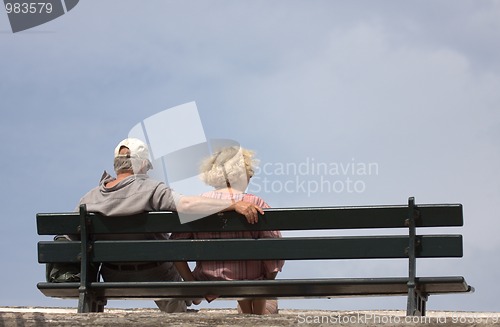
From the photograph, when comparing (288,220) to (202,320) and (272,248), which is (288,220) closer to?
(272,248)

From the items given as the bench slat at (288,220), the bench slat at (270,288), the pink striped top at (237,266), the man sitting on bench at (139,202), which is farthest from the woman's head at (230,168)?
the bench slat at (270,288)

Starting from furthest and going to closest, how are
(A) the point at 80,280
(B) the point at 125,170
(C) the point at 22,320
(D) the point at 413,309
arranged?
(B) the point at 125,170 → (A) the point at 80,280 → (D) the point at 413,309 → (C) the point at 22,320

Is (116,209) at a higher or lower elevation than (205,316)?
higher

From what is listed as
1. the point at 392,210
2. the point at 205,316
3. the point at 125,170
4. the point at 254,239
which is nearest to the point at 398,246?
the point at 392,210

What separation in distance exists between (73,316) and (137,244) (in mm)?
934

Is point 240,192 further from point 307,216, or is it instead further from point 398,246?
point 398,246

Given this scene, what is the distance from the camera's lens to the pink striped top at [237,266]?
704cm

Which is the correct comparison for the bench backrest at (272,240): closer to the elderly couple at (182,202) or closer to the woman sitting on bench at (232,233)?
the elderly couple at (182,202)

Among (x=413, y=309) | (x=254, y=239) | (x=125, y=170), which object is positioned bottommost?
(x=413, y=309)

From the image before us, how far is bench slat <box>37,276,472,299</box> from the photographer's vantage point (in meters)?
6.62

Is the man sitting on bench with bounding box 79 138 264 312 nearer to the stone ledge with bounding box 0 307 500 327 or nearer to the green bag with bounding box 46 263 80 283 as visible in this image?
the green bag with bounding box 46 263 80 283

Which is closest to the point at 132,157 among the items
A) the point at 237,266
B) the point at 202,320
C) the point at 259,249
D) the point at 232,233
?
the point at 232,233

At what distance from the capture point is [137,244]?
272 inches

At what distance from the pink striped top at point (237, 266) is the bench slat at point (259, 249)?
0.24m
